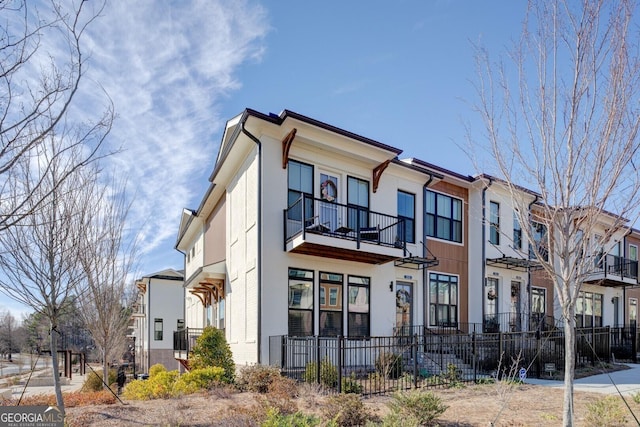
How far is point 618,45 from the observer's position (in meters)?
Answer: 5.97

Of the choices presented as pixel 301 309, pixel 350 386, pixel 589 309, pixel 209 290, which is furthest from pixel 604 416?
pixel 589 309

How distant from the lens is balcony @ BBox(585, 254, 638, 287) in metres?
23.0

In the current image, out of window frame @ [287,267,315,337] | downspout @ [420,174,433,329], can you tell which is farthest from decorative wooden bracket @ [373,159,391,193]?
window frame @ [287,267,315,337]

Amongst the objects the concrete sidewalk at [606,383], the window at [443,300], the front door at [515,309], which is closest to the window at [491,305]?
the front door at [515,309]

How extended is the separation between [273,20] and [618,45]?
5.93 metres

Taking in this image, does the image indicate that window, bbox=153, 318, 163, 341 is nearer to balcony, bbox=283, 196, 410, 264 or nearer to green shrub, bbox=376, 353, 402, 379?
→ balcony, bbox=283, 196, 410, 264

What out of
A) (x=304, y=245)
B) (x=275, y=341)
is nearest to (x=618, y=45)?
(x=304, y=245)

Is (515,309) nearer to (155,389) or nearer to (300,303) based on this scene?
(300,303)

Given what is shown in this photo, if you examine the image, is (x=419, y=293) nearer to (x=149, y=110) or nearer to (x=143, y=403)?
(x=143, y=403)

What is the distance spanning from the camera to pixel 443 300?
57.3 ft

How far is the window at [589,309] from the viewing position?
24406 mm

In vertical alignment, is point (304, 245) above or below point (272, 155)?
below

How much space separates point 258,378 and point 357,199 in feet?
21.6

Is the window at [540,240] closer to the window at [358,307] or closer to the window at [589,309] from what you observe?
the window at [358,307]
